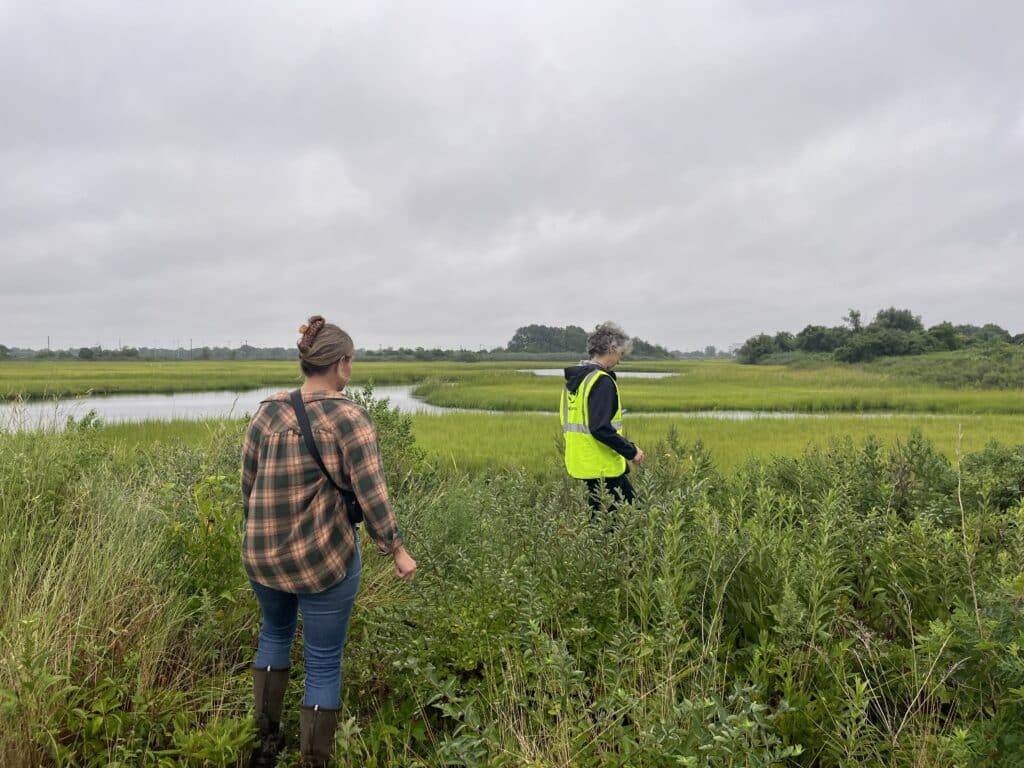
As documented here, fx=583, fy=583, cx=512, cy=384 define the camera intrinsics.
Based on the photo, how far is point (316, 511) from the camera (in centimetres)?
241

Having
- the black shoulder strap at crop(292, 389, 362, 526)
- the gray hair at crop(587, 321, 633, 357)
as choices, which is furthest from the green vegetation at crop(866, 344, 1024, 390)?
the black shoulder strap at crop(292, 389, 362, 526)

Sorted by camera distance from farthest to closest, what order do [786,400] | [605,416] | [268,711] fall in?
[786,400] < [605,416] < [268,711]

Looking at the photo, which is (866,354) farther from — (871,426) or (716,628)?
(716,628)

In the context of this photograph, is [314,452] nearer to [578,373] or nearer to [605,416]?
[605,416]

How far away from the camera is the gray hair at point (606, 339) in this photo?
4.97 metres

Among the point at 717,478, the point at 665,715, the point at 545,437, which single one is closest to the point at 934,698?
the point at 665,715

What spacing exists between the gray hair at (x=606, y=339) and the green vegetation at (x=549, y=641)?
1.47 metres

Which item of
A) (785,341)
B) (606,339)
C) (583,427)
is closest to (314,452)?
(583,427)

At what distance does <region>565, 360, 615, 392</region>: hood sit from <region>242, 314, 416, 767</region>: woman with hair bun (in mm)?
2722

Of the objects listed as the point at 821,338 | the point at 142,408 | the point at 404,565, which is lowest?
the point at 142,408

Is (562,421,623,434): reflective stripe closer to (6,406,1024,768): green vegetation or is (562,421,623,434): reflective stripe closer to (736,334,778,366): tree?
(6,406,1024,768): green vegetation

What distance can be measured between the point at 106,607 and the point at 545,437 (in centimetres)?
1175

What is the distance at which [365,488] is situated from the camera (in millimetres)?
2414

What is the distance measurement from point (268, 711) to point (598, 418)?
3.03m
